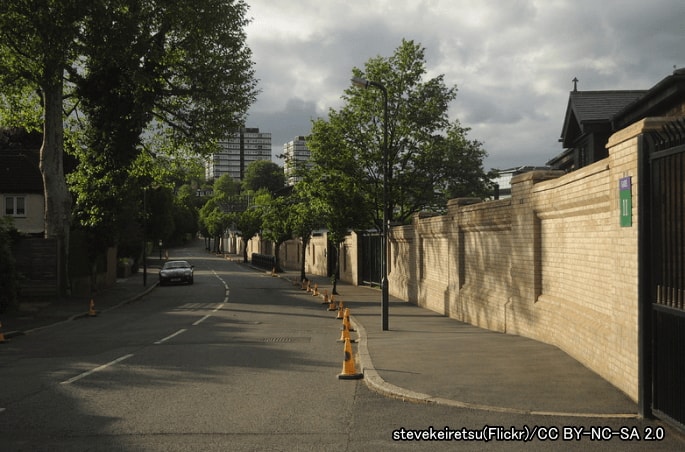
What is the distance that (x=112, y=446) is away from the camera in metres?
6.37

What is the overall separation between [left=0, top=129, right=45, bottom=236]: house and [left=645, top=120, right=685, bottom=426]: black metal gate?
43882 millimetres

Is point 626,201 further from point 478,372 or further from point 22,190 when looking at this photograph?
point 22,190

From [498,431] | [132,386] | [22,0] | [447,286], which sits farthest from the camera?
[22,0]

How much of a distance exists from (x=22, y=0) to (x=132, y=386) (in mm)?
19968

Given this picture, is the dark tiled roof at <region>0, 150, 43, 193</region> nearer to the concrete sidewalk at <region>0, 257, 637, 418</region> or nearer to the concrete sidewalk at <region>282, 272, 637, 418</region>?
the concrete sidewalk at <region>0, 257, 637, 418</region>

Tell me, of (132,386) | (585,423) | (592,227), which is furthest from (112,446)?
(592,227)

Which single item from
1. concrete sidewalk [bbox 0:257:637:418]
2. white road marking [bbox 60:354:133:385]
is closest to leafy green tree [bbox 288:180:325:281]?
concrete sidewalk [bbox 0:257:637:418]

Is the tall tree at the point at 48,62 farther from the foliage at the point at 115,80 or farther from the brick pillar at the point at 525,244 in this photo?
the brick pillar at the point at 525,244

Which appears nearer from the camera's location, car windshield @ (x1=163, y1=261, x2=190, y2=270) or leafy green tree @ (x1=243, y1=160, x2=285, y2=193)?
car windshield @ (x1=163, y1=261, x2=190, y2=270)

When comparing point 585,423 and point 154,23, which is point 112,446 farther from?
point 154,23

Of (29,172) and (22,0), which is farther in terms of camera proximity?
(29,172)

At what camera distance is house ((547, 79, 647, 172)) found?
21.1 m

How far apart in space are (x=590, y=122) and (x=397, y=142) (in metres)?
14.9

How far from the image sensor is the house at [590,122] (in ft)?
69.4
